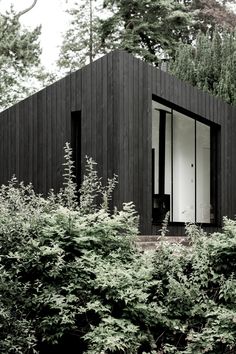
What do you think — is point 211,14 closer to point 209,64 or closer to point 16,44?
point 209,64

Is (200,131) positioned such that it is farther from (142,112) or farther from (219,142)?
(142,112)

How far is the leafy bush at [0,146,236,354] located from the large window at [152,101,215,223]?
350 inches

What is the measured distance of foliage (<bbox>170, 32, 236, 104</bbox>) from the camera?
17938 mm

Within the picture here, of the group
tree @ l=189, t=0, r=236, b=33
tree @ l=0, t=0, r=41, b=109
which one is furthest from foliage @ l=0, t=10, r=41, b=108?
tree @ l=189, t=0, r=236, b=33

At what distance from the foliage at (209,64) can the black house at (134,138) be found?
4.24 m

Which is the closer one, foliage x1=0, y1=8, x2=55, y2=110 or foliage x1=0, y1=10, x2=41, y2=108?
foliage x1=0, y1=10, x2=41, y2=108

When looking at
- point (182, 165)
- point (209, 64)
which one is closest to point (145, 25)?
point (209, 64)

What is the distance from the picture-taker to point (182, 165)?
46.4 ft

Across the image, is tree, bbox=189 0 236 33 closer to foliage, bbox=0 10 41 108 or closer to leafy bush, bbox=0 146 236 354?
foliage, bbox=0 10 41 108

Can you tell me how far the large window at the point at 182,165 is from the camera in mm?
13586

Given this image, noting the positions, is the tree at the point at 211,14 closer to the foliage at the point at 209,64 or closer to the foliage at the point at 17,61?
the foliage at the point at 209,64

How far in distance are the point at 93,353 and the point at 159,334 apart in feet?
1.95

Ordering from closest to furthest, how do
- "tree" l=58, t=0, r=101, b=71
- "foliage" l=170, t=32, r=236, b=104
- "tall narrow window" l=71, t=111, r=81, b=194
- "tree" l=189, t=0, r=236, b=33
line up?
"tall narrow window" l=71, t=111, r=81, b=194, "foliage" l=170, t=32, r=236, b=104, "tree" l=189, t=0, r=236, b=33, "tree" l=58, t=0, r=101, b=71

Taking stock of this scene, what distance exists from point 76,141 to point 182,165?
12.4 feet
